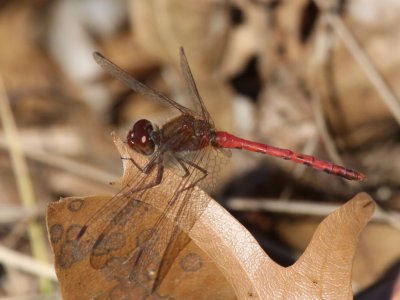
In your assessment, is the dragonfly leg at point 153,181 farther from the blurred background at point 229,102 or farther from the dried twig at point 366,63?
the dried twig at point 366,63

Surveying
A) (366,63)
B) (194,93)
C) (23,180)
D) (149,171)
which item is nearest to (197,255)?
(149,171)

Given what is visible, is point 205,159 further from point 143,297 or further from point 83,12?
point 83,12

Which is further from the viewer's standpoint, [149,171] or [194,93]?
[194,93]

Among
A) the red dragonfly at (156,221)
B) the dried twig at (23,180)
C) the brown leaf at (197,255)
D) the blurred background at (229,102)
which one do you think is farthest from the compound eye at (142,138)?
the dried twig at (23,180)

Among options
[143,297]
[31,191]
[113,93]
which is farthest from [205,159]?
[113,93]

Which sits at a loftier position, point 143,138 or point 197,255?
point 143,138

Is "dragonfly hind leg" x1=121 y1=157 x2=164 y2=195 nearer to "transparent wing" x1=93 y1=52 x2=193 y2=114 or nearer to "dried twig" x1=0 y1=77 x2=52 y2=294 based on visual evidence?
"transparent wing" x1=93 y1=52 x2=193 y2=114

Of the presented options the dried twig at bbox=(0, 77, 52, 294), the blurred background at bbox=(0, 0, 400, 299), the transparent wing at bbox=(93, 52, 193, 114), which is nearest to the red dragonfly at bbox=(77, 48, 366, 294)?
the transparent wing at bbox=(93, 52, 193, 114)

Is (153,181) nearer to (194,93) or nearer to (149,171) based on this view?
(149,171)
